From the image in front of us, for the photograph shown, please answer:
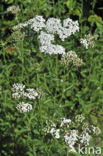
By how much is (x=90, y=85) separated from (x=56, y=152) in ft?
6.10

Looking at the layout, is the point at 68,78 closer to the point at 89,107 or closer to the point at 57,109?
the point at 89,107

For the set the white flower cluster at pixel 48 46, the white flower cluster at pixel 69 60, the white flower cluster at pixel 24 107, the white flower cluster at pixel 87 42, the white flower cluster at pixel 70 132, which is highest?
the white flower cluster at pixel 87 42

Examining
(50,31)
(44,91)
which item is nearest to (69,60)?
(50,31)

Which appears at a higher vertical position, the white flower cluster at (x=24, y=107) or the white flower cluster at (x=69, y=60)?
the white flower cluster at (x=69, y=60)

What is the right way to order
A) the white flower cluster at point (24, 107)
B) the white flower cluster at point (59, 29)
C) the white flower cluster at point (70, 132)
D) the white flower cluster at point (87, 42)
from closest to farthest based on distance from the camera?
the white flower cluster at point (70, 132) < the white flower cluster at point (24, 107) < the white flower cluster at point (59, 29) < the white flower cluster at point (87, 42)

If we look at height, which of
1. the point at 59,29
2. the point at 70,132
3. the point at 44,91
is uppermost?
the point at 59,29

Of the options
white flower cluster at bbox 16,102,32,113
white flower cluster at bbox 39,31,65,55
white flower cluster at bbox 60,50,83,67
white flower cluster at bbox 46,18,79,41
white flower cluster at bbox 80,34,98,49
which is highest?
white flower cluster at bbox 46,18,79,41

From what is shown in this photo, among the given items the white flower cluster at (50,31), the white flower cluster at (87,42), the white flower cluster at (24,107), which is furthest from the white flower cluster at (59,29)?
the white flower cluster at (24,107)

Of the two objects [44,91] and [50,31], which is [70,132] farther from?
[50,31]

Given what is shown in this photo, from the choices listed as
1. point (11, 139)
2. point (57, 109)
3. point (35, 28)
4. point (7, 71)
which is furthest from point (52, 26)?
point (11, 139)

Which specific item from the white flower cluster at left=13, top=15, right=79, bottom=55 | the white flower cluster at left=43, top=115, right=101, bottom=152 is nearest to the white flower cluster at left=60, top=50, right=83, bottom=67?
the white flower cluster at left=13, top=15, right=79, bottom=55

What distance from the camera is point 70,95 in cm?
555

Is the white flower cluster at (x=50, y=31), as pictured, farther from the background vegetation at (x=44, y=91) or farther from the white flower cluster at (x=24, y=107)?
the white flower cluster at (x=24, y=107)

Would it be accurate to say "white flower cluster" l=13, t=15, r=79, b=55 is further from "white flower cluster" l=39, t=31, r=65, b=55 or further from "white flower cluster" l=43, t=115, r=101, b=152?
"white flower cluster" l=43, t=115, r=101, b=152
